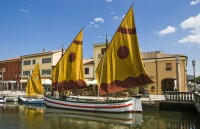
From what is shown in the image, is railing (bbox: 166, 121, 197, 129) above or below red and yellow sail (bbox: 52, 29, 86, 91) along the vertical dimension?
below

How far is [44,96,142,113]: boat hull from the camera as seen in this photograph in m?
26.0

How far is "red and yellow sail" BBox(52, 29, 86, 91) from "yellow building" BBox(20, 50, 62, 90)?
28.5 m

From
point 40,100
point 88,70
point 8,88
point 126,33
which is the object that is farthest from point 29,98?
point 8,88

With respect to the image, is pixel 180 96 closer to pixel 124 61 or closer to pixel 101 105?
pixel 124 61

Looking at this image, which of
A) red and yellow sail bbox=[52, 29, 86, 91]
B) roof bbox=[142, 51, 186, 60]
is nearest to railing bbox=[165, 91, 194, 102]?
red and yellow sail bbox=[52, 29, 86, 91]

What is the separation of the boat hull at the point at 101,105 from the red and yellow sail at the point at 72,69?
216 centimetres

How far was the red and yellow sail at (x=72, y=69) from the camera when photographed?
32625 millimetres

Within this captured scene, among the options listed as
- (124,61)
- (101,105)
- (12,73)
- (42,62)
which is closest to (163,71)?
(101,105)

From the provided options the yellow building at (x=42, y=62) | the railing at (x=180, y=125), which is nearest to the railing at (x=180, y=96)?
the railing at (x=180, y=125)

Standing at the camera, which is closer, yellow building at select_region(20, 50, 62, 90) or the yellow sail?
the yellow sail

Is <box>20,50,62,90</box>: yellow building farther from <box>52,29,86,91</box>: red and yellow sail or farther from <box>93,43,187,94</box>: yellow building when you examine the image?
<box>52,29,86,91</box>: red and yellow sail

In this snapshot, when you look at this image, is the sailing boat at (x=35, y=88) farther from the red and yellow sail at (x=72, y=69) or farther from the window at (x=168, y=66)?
the window at (x=168, y=66)

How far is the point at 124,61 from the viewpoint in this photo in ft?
84.5

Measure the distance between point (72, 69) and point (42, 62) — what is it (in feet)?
119
